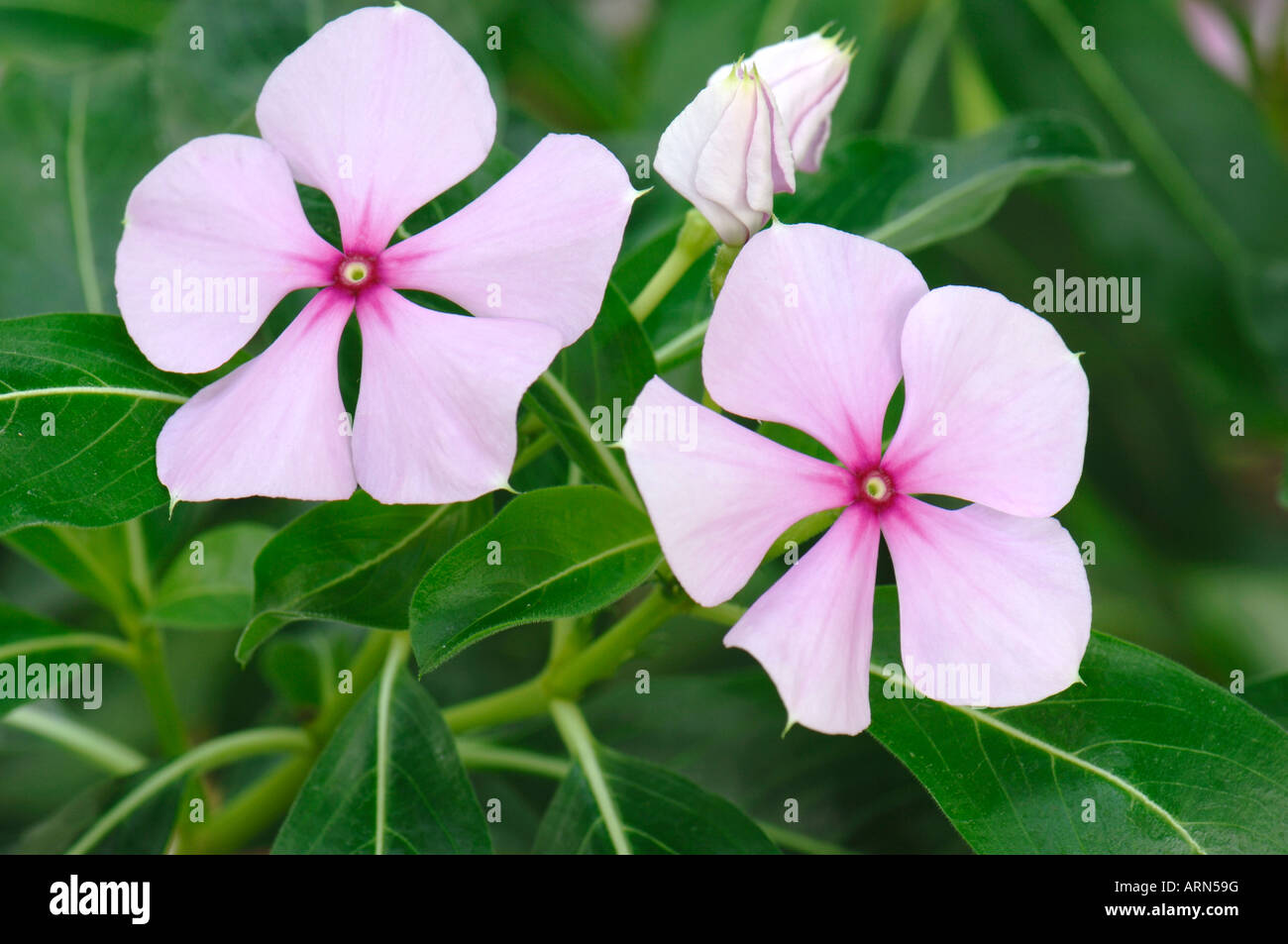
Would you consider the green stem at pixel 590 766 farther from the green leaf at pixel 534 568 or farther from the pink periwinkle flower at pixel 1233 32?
the pink periwinkle flower at pixel 1233 32

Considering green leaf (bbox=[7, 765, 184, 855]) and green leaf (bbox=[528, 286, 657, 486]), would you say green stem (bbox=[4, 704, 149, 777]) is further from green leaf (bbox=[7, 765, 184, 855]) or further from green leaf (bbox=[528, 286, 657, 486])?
green leaf (bbox=[528, 286, 657, 486])

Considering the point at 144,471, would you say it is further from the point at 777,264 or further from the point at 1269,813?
the point at 1269,813

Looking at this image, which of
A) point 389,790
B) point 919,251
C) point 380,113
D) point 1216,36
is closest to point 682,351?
point 380,113

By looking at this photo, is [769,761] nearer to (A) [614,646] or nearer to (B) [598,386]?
(A) [614,646]

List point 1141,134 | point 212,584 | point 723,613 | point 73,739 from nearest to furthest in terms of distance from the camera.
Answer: point 723,613 → point 212,584 → point 73,739 → point 1141,134

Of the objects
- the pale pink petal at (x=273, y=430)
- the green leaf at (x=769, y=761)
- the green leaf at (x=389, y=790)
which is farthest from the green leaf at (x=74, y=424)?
the green leaf at (x=769, y=761)

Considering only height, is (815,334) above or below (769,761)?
above
